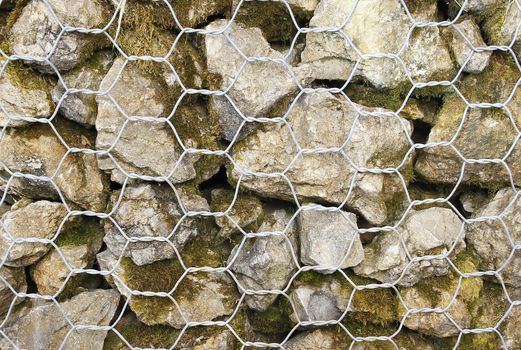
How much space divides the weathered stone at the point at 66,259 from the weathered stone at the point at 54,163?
69 mm

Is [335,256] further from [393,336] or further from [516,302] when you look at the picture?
[516,302]

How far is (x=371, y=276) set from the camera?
1323 mm

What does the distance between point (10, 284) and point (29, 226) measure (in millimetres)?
139

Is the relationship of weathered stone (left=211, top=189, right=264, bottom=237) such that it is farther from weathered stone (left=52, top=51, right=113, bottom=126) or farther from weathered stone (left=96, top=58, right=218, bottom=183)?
weathered stone (left=52, top=51, right=113, bottom=126)

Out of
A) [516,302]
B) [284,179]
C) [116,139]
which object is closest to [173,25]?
[116,139]

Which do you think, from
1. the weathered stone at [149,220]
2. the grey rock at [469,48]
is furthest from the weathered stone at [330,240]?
the grey rock at [469,48]

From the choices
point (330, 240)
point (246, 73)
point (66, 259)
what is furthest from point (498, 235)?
point (66, 259)

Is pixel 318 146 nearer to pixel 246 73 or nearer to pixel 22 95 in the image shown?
pixel 246 73

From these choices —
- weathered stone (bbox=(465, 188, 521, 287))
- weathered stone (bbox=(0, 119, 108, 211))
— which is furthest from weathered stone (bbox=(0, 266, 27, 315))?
weathered stone (bbox=(465, 188, 521, 287))

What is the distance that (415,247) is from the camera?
4.29 ft

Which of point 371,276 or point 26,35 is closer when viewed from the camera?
point 26,35

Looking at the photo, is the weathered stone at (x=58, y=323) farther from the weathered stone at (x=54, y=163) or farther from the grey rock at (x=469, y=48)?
the grey rock at (x=469, y=48)

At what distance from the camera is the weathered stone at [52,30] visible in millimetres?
1205

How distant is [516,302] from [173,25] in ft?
3.25
